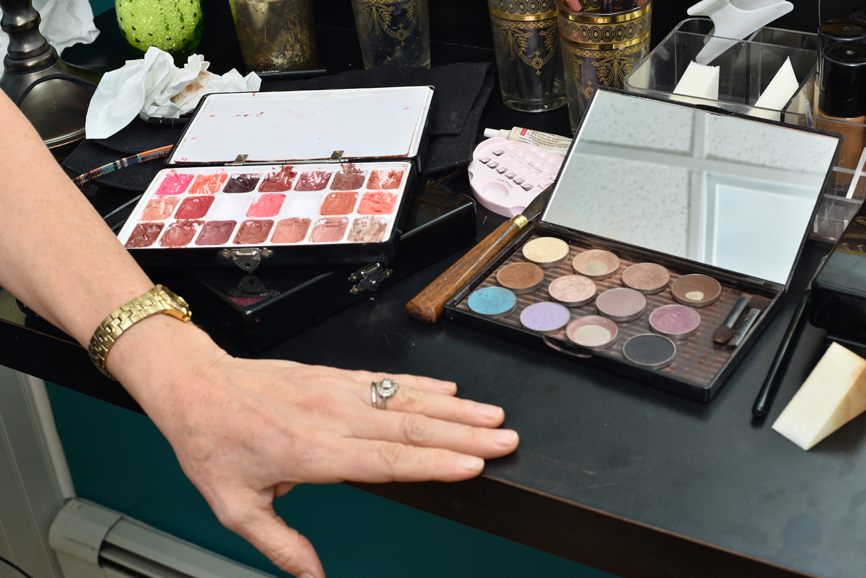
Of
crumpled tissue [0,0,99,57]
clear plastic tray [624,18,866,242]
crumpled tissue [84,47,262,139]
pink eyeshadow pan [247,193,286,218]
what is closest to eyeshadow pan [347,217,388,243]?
pink eyeshadow pan [247,193,286,218]

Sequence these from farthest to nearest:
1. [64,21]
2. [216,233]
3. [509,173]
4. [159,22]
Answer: [64,21] → [159,22] → [509,173] → [216,233]

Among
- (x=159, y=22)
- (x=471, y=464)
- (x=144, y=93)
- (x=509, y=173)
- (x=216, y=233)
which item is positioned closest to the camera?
(x=471, y=464)

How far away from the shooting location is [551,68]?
1.02 m

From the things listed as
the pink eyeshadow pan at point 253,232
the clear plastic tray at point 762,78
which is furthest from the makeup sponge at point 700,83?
the pink eyeshadow pan at point 253,232

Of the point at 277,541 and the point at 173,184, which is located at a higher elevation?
the point at 173,184

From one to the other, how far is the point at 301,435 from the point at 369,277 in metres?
0.22

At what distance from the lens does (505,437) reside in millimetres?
590

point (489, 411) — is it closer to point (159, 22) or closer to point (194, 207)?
point (194, 207)

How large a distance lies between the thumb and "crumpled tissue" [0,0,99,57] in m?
1.01

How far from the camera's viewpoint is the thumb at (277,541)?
0.61m

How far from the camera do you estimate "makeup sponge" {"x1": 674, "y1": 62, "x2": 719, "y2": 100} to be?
2.77ft

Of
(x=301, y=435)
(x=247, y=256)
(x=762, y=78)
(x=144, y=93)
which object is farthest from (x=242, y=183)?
(x=762, y=78)

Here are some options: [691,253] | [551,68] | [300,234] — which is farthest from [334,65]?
[691,253]

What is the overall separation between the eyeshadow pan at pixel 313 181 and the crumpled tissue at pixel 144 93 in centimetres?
29
